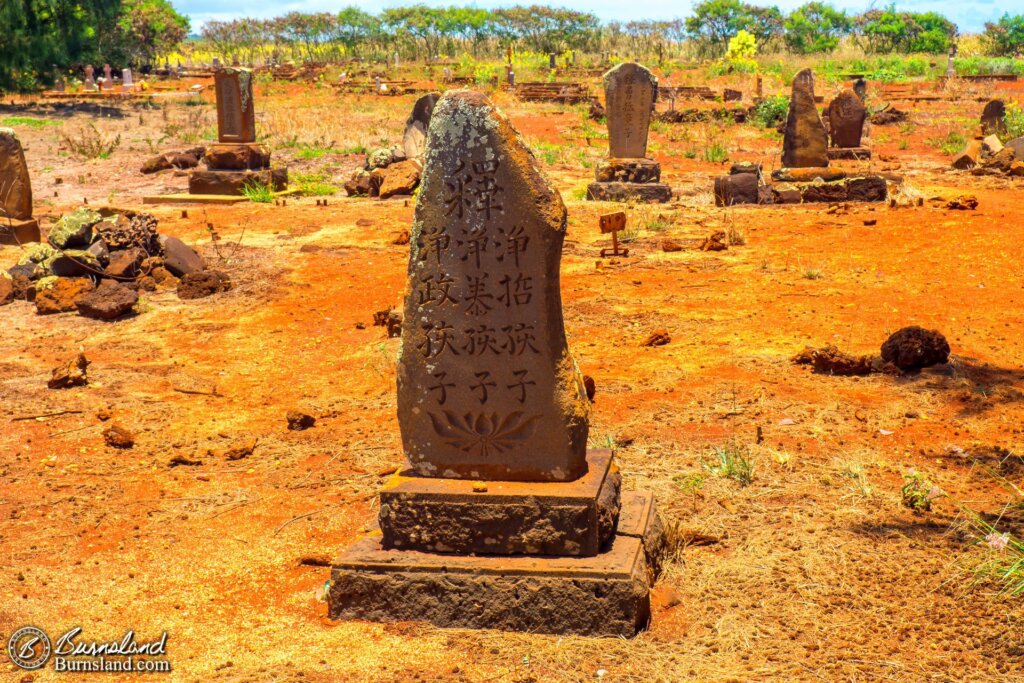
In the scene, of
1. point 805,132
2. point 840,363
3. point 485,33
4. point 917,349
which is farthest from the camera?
point 485,33

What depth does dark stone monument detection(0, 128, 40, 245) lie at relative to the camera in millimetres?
12812

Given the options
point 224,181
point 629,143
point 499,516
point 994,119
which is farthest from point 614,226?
point 994,119

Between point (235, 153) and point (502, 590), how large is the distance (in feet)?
46.6

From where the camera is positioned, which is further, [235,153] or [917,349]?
[235,153]

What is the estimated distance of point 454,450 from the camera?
178 inches

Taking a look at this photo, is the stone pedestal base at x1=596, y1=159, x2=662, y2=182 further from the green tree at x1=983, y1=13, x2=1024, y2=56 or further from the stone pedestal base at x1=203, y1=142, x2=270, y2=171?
the green tree at x1=983, y1=13, x2=1024, y2=56

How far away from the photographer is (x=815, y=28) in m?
63.8

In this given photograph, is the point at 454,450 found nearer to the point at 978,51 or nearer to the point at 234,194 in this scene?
the point at 234,194

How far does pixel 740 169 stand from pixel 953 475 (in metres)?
10.6

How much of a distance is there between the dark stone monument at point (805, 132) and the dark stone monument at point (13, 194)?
10.6m

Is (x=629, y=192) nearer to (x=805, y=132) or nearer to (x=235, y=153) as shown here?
(x=805, y=132)

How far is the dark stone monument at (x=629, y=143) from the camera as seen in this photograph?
15.3 meters

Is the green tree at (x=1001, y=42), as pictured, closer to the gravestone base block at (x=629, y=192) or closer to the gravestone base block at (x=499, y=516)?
the gravestone base block at (x=629, y=192)

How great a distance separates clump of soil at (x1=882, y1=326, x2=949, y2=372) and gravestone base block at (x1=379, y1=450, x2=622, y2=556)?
11.5 feet
